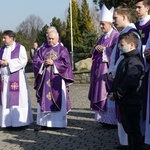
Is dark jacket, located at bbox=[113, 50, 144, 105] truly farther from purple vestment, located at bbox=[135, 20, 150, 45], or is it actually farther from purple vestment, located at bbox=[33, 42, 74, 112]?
purple vestment, located at bbox=[33, 42, 74, 112]

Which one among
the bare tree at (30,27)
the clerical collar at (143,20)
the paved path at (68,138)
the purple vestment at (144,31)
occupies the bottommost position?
the paved path at (68,138)

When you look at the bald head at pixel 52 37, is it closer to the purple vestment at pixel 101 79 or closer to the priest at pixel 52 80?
the priest at pixel 52 80

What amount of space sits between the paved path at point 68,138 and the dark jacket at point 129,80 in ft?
4.96

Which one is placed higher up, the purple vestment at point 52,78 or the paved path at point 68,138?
the purple vestment at point 52,78

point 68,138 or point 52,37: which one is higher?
point 52,37

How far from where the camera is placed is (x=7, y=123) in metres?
8.18

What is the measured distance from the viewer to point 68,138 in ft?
23.5

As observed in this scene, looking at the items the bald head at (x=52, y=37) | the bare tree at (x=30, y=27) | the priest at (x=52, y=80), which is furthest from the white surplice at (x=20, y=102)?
the bare tree at (x=30, y=27)

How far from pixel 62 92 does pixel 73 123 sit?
87 cm

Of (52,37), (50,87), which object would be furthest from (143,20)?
(50,87)

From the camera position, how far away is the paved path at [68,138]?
6586 millimetres

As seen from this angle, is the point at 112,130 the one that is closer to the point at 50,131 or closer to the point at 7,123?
the point at 50,131

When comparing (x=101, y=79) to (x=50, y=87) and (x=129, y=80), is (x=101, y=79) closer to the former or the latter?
(x=50, y=87)

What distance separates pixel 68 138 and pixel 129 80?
8.54ft
